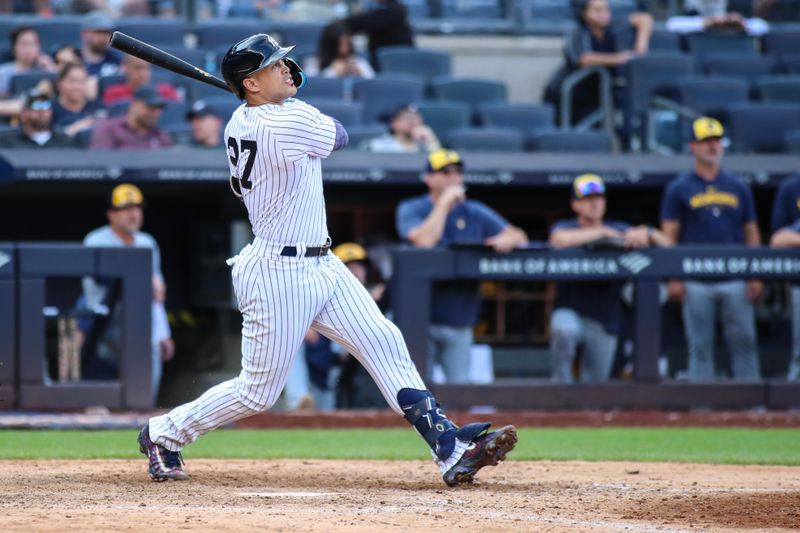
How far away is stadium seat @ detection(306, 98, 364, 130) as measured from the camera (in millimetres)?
9695

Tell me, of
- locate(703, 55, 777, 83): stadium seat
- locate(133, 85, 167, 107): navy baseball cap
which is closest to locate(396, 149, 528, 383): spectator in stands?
locate(133, 85, 167, 107): navy baseball cap

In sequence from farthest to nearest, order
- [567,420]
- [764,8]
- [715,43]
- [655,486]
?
1. [764,8]
2. [715,43]
3. [567,420]
4. [655,486]

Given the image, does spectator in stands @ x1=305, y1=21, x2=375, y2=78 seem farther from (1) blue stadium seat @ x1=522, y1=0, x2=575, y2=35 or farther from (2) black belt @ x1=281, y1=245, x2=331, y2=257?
(2) black belt @ x1=281, y1=245, x2=331, y2=257

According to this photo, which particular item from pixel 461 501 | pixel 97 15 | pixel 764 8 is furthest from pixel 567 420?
pixel 764 8

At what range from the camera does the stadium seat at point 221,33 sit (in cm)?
1108

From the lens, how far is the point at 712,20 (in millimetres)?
12133

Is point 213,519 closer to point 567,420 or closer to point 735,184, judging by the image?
point 567,420

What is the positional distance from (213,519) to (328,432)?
361cm

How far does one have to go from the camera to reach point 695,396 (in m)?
8.49

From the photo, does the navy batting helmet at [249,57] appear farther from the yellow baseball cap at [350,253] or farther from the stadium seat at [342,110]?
the stadium seat at [342,110]

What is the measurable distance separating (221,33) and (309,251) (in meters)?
6.70

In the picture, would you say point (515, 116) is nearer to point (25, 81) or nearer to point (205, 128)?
Result: point (205, 128)

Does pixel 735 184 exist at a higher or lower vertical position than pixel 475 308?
higher

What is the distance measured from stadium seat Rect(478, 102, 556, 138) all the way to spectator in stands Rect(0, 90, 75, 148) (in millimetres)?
3392
